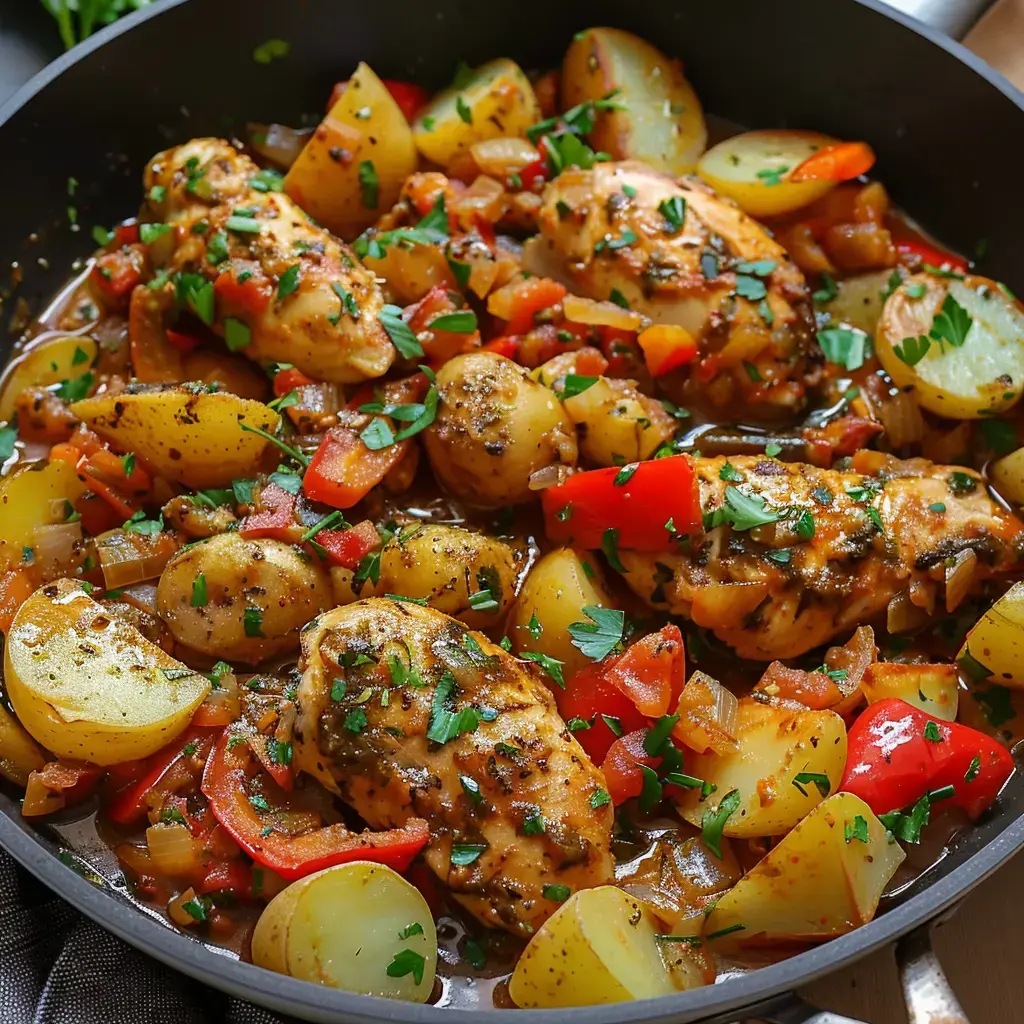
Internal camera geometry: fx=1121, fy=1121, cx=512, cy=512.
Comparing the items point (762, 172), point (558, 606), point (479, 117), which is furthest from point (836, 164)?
point (558, 606)

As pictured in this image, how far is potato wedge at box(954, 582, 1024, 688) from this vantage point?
Answer: 236cm

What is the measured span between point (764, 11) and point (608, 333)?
3.71ft

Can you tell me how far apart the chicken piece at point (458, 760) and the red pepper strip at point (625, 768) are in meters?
0.11

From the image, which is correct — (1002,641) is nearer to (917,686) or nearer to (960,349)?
(917,686)

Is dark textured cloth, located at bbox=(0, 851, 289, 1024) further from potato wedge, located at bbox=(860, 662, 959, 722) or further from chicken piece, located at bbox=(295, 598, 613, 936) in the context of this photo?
potato wedge, located at bbox=(860, 662, 959, 722)

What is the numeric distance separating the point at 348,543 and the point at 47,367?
1.03m

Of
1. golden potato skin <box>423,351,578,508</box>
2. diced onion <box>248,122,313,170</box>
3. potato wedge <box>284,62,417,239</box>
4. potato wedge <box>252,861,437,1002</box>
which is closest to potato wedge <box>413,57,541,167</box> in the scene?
potato wedge <box>284,62,417,239</box>

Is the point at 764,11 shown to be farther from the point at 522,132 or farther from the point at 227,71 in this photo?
the point at 227,71

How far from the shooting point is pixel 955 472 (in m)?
2.66

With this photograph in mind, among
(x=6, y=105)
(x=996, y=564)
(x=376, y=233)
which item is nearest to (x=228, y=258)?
(x=376, y=233)

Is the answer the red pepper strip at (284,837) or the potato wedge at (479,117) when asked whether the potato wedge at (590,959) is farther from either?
the potato wedge at (479,117)

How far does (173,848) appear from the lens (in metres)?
A: 2.23

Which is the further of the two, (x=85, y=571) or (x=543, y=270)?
(x=543, y=270)

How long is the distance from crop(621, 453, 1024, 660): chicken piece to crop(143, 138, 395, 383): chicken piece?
34.2 inches
